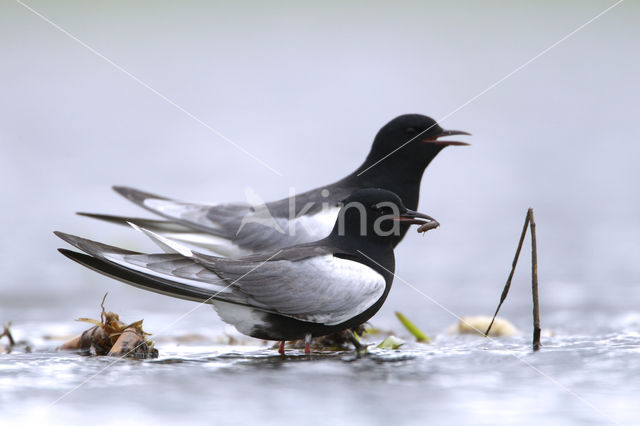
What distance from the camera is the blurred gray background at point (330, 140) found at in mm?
→ 10328

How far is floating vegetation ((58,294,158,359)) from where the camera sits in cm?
579

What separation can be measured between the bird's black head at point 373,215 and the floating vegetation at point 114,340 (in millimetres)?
1605

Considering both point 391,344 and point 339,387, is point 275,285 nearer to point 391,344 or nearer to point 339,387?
point 391,344

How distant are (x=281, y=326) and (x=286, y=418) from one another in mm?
1800

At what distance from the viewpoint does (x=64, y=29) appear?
69.1ft

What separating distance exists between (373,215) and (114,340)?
2.05m

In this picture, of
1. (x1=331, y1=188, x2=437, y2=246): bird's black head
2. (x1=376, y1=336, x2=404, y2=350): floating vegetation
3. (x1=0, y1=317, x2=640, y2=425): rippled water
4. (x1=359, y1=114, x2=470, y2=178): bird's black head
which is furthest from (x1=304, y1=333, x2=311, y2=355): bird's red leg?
(x1=359, y1=114, x2=470, y2=178): bird's black head

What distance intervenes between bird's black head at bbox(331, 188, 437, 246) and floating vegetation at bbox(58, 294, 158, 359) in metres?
1.61

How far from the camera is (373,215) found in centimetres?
630

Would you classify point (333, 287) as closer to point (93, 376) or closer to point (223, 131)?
point (93, 376)

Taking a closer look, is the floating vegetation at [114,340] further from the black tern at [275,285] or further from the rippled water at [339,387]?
the black tern at [275,285]

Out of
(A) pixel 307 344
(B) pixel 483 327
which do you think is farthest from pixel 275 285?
(B) pixel 483 327

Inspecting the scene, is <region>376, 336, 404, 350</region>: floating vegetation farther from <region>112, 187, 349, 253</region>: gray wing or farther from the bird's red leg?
<region>112, 187, 349, 253</region>: gray wing

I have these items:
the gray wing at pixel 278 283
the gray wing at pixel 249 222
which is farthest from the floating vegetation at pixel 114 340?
the gray wing at pixel 249 222
